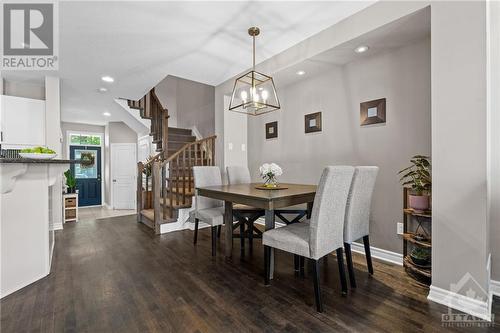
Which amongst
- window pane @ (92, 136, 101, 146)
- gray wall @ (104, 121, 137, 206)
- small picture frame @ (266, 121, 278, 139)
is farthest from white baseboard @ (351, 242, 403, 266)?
window pane @ (92, 136, 101, 146)

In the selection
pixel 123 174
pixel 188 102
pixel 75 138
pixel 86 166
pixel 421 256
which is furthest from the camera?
pixel 86 166

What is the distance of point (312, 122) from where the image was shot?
3514 mm

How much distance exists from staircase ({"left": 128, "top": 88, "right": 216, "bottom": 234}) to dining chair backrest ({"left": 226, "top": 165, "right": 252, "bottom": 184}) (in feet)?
3.16

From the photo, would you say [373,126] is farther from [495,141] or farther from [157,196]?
[157,196]

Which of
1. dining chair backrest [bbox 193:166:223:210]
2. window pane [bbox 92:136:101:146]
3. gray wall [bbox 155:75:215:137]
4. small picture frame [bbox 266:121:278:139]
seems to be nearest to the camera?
dining chair backrest [bbox 193:166:223:210]

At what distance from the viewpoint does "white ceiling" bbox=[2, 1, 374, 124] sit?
2383 millimetres

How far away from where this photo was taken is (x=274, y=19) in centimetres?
257

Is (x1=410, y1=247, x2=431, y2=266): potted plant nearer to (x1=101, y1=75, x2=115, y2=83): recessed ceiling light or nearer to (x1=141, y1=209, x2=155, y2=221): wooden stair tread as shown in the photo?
(x1=141, y1=209, x2=155, y2=221): wooden stair tread

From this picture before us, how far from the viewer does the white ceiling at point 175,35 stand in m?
2.38

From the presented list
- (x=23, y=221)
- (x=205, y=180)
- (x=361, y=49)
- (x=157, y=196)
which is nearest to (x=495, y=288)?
(x=361, y=49)

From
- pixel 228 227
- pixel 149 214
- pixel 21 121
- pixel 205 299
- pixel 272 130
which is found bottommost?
pixel 205 299

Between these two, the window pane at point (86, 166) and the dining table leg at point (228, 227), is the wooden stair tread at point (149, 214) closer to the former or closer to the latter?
the dining table leg at point (228, 227)

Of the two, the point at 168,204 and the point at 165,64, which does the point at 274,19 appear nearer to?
the point at 165,64

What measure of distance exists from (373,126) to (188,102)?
527 cm
